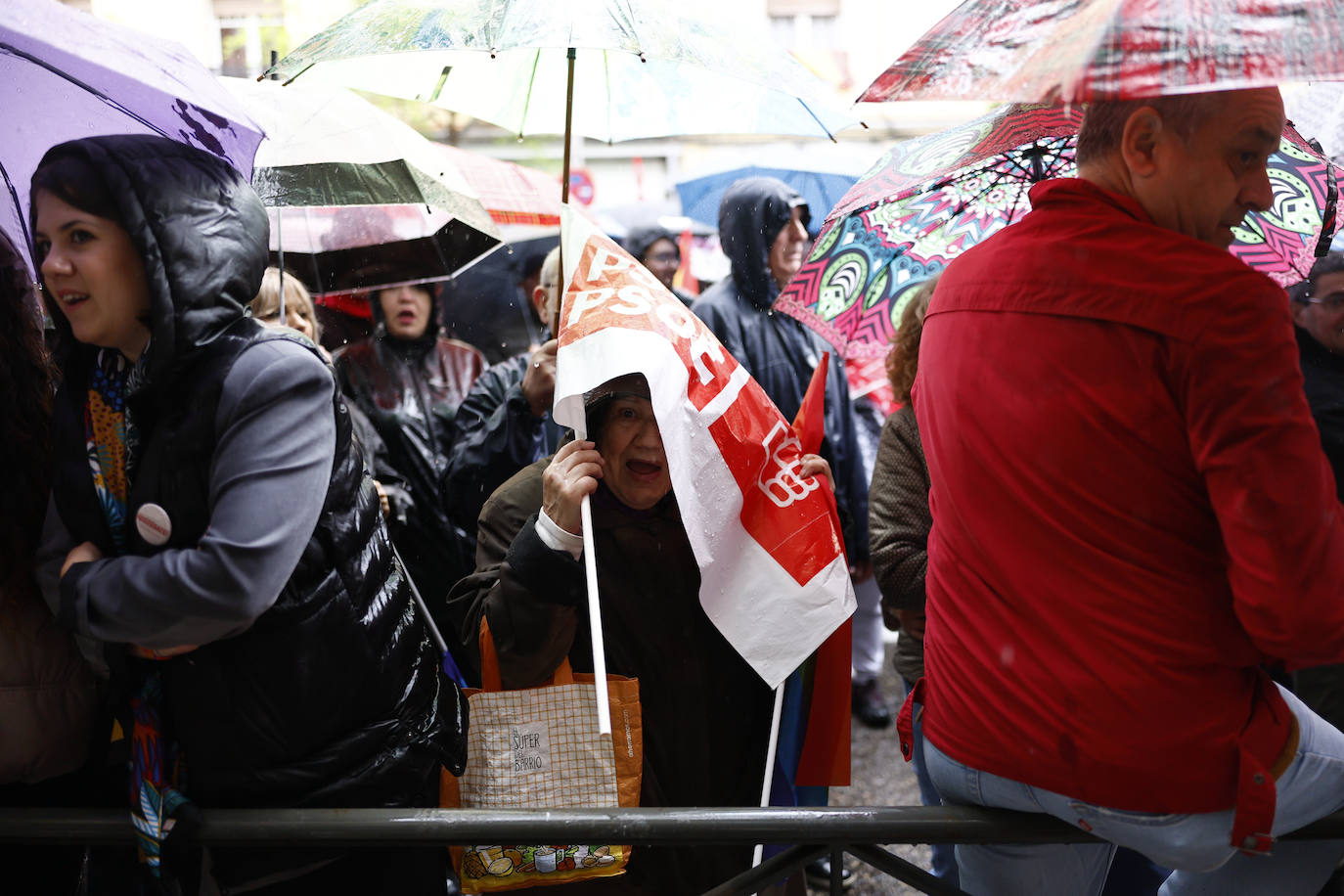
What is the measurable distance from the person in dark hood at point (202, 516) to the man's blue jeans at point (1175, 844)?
1079 mm

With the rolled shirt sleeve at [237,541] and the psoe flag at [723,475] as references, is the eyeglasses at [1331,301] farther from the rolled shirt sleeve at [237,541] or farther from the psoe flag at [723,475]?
the rolled shirt sleeve at [237,541]

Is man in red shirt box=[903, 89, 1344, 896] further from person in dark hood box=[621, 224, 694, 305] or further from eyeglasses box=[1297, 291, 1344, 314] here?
person in dark hood box=[621, 224, 694, 305]

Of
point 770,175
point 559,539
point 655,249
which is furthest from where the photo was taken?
point 770,175

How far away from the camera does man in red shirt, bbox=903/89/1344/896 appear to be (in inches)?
57.6

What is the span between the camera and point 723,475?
2.18 meters

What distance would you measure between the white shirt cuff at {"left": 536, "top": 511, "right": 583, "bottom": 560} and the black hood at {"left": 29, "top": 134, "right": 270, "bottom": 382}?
0.70 m

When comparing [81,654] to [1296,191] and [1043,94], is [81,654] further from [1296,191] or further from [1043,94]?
[1296,191]

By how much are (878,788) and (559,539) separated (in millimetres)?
2899

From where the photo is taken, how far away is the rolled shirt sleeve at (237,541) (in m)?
1.70

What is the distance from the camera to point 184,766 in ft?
6.25

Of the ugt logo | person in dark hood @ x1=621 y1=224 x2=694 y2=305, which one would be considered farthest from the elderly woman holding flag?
person in dark hood @ x1=621 y1=224 x2=694 y2=305

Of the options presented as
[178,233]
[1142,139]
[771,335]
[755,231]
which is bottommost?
[771,335]

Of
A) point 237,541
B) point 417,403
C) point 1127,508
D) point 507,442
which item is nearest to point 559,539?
point 237,541

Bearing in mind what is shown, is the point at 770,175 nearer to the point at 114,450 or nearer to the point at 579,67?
the point at 579,67
